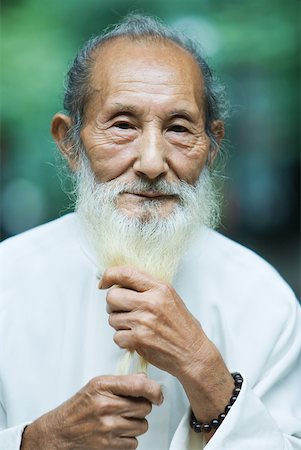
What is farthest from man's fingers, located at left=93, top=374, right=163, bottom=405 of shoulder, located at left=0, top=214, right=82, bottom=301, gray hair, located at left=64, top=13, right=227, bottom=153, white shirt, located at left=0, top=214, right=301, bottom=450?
gray hair, located at left=64, top=13, right=227, bottom=153

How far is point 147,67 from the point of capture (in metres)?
3.39

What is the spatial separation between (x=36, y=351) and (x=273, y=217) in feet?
40.5

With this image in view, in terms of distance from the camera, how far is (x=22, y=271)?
11.9 ft

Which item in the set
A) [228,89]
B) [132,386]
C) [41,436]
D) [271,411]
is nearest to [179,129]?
Answer: [132,386]

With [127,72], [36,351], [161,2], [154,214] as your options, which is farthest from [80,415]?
[161,2]

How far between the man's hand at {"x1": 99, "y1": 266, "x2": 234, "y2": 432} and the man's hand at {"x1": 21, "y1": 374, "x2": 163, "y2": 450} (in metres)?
0.11

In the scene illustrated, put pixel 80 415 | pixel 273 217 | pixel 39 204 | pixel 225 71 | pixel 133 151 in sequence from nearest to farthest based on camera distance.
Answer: pixel 80 415
pixel 133 151
pixel 225 71
pixel 39 204
pixel 273 217

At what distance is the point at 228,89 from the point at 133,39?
25.9 feet

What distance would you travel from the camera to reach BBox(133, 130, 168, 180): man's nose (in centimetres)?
321

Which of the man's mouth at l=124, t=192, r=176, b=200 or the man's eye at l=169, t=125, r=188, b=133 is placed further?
the man's eye at l=169, t=125, r=188, b=133

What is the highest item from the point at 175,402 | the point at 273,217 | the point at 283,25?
the point at 283,25

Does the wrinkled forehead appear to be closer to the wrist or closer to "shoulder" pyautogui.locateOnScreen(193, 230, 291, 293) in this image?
"shoulder" pyautogui.locateOnScreen(193, 230, 291, 293)

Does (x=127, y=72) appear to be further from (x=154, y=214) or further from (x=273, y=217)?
(x=273, y=217)

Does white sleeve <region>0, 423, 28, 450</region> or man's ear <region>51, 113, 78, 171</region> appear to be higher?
man's ear <region>51, 113, 78, 171</region>
